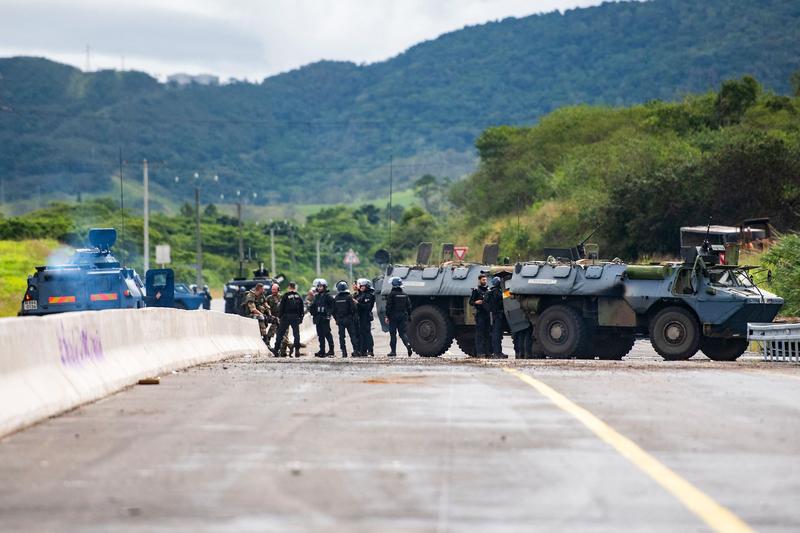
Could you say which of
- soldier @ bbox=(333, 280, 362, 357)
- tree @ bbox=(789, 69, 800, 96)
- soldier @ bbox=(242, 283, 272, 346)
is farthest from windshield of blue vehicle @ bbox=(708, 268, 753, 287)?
tree @ bbox=(789, 69, 800, 96)

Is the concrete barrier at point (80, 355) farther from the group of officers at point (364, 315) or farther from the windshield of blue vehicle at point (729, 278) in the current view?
the windshield of blue vehicle at point (729, 278)

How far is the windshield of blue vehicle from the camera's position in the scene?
30.7m

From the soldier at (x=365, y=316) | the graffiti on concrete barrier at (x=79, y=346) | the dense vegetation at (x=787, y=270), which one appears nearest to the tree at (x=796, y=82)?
the dense vegetation at (x=787, y=270)

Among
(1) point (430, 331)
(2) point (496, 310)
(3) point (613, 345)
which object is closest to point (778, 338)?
(3) point (613, 345)

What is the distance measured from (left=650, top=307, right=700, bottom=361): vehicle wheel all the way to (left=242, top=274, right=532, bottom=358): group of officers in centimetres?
309

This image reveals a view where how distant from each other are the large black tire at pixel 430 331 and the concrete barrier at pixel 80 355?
938 centimetres

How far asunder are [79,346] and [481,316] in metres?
16.2

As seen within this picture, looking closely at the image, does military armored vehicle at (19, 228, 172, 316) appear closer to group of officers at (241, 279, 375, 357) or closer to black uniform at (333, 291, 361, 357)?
group of officers at (241, 279, 375, 357)

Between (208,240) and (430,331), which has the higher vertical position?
(208,240)

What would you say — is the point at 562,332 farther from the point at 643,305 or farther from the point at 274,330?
the point at 274,330

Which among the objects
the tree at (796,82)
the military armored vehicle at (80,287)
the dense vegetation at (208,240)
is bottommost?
the military armored vehicle at (80,287)

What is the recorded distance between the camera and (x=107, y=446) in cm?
1220

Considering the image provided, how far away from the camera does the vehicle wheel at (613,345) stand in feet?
107

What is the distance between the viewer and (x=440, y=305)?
1384 inches
